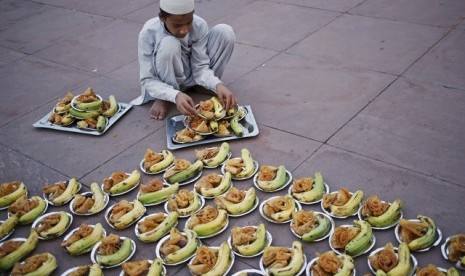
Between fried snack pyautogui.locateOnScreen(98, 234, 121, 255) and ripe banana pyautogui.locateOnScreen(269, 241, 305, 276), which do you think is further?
fried snack pyautogui.locateOnScreen(98, 234, 121, 255)

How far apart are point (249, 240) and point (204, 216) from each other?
417mm

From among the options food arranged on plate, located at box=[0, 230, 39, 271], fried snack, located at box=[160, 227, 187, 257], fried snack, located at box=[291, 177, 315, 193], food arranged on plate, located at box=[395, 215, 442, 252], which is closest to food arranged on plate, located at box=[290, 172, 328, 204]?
fried snack, located at box=[291, 177, 315, 193]

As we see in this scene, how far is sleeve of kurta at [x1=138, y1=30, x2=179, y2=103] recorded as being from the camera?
182 inches

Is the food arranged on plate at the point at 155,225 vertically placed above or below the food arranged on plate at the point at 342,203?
above

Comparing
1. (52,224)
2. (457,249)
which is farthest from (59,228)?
(457,249)

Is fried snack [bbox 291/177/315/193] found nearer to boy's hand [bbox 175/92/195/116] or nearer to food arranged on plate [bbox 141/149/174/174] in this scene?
food arranged on plate [bbox 141/149/174/174]

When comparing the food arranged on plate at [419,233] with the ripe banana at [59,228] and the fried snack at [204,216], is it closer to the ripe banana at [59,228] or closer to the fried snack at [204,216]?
the fried snack at [204,216]

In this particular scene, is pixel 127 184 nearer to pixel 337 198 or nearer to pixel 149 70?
pixel 149 70

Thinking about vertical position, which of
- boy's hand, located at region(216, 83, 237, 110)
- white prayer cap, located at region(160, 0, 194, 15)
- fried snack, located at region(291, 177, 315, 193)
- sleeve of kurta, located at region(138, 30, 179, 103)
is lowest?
fried snack, located at region(291, 177, 315, 193)

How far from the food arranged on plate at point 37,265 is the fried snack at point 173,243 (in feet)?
2.49

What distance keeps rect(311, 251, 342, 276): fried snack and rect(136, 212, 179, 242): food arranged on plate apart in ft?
3.61

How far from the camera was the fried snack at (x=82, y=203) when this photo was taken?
3.62 m

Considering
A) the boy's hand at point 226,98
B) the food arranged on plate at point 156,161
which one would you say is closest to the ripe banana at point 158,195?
the food arranged on plate at point 156,161

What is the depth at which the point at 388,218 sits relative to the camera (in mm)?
3225
